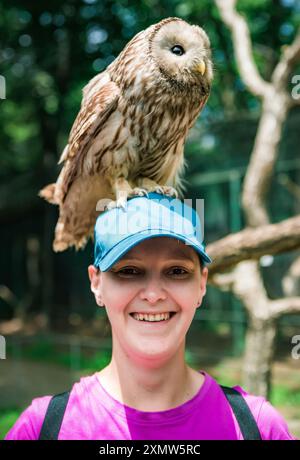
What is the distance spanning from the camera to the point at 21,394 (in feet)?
17.7

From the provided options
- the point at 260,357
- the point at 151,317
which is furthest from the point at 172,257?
the point at 260,357

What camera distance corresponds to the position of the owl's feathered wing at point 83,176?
1.45 meters

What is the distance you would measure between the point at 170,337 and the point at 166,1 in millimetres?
6521

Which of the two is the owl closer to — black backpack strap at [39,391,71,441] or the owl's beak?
the owl's beak

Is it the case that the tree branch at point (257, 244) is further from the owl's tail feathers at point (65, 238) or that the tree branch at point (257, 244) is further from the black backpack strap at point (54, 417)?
the black backpack strap at point (54, 417)

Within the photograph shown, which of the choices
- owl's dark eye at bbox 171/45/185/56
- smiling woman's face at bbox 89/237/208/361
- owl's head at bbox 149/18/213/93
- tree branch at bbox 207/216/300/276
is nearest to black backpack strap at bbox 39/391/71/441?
smiling woman's face at bbox 89/237/208/361

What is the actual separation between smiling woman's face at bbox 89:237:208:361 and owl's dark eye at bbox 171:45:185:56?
700 millimetres

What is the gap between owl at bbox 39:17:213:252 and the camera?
1.41m

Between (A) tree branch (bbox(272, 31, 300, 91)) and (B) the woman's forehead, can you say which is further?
(A) tree branch (bbox(272, 31, 300, 91))

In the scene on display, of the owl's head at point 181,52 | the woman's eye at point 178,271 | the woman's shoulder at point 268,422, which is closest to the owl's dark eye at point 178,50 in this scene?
the owl's head at point 181,52

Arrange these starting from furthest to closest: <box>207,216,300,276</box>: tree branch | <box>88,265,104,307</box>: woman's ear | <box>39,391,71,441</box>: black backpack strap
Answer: <box>207,216,300,276</box>: tree branch → <box>88,265,104,307</box>: woman's ear → <box>39,391,71,441</box>: black backpack strap

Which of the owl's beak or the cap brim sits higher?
the owl's beak

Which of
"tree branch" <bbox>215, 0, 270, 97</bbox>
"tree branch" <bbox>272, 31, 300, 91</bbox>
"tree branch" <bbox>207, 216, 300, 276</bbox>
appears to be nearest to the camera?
"tree branch" <bbox>207, 216, 300, 276</bbox>

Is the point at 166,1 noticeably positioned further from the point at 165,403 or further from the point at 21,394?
the point at 165,403
